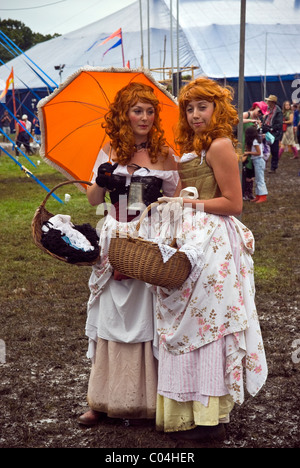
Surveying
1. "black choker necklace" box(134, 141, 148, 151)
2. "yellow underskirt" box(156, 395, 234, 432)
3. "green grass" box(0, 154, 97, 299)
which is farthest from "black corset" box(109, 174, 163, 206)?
"green grass" box(0, 154, 97, 299)

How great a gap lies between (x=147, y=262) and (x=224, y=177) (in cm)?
58

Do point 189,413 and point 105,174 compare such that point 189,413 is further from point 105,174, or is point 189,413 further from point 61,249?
point 105,174

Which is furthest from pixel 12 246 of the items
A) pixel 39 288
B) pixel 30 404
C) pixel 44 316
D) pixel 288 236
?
pixel 30 404

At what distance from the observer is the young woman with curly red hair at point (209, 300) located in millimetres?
2863

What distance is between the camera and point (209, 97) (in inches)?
114

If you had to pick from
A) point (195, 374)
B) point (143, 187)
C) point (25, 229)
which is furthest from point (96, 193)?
point (25, 229)

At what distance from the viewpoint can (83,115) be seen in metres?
3.42

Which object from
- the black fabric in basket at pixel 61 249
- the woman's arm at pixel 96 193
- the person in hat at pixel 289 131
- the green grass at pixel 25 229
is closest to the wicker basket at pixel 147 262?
the black fabric in basket at pixel 61 249

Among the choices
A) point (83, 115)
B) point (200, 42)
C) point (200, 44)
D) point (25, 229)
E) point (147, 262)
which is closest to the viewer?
point (147, 262)

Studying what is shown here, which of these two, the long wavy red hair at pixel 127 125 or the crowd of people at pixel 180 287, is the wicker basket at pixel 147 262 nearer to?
the crowd of people at pixel 180 287

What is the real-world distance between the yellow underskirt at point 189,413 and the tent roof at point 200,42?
26657 millimetres

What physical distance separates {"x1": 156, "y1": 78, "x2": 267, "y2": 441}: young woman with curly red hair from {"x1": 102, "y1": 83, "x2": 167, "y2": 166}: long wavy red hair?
207 millimetres

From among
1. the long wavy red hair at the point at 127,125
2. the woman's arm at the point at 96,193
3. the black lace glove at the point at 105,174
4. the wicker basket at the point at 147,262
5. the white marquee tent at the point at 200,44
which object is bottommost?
the wicker basket at the point at 147,262

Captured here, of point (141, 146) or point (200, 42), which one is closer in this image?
point (141, 146)
